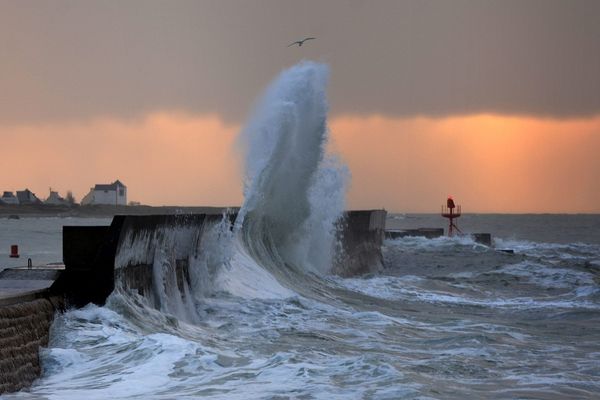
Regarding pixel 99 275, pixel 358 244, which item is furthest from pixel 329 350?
pixel 358 244

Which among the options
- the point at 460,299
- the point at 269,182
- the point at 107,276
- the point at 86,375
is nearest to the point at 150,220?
the point at 107,276

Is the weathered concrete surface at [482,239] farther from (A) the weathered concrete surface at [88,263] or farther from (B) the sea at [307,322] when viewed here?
(A) the weathered concrete surface at [88,263]

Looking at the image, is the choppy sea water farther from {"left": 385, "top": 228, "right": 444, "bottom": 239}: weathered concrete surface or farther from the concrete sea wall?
{"left": 385, "top": 228, "right": 444, "bottom": 239}: weathered concrete surface

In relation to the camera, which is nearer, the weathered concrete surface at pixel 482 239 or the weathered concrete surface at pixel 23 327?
the weathered concrete surface at pixel 23 327

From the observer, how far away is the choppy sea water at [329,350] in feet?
27.1

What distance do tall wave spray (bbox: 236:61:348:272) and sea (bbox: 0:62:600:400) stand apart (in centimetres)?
4

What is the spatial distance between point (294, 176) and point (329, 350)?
12.9 meters

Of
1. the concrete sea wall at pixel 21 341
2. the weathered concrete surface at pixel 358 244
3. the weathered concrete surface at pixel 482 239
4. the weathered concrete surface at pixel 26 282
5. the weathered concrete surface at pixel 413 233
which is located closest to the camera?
the concrete sea wall at pixel 21 341

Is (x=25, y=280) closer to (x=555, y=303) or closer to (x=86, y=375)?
(x=86, y=375)

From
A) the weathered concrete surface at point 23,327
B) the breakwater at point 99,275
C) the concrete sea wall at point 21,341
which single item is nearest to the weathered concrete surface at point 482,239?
the breakwater at point 99,275

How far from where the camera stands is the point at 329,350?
34.5 feet

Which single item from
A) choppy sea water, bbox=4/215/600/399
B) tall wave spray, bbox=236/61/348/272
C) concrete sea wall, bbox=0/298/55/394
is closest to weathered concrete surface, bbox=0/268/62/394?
concrete sea wall, bbox=0/298/55/394

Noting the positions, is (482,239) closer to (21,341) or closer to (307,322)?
(307,322)

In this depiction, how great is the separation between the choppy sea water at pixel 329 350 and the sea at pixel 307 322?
0.09 feet
